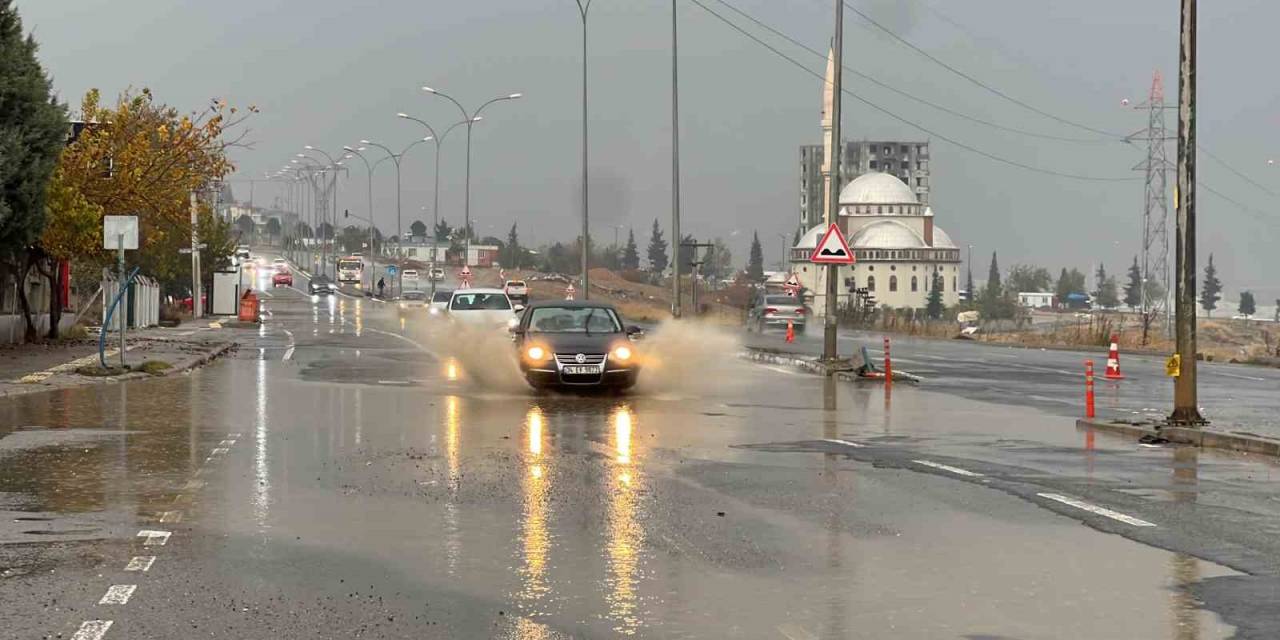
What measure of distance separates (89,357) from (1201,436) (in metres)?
23.7

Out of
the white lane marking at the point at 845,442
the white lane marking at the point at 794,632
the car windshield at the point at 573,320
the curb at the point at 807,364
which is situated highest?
the car windshield at the point at 573,320

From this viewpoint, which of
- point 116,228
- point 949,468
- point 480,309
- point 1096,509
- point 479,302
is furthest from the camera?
point 479,302

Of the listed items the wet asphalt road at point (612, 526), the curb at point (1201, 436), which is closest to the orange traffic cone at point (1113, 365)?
the wet asphalt road at point (612, 526)

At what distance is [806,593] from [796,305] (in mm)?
53710

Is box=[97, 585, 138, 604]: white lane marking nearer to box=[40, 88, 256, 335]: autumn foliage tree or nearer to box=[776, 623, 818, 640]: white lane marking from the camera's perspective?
box=[776, 623, 818, 640]: white lane marking

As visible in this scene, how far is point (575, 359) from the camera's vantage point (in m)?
24.7

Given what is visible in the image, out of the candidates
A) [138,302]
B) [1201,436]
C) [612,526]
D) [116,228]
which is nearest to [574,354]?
[116,228]

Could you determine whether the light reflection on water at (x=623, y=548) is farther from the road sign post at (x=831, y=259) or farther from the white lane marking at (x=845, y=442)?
the road sign post at (x=831, y=259)

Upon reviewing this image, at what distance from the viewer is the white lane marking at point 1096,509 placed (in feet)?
38.0

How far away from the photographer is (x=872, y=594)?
28.4 feet

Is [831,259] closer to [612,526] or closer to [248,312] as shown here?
[612,526]

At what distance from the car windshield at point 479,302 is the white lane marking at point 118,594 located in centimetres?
3139

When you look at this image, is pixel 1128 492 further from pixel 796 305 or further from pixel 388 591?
pixel 796 305

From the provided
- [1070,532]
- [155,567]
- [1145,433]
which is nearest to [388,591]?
[155,567]
